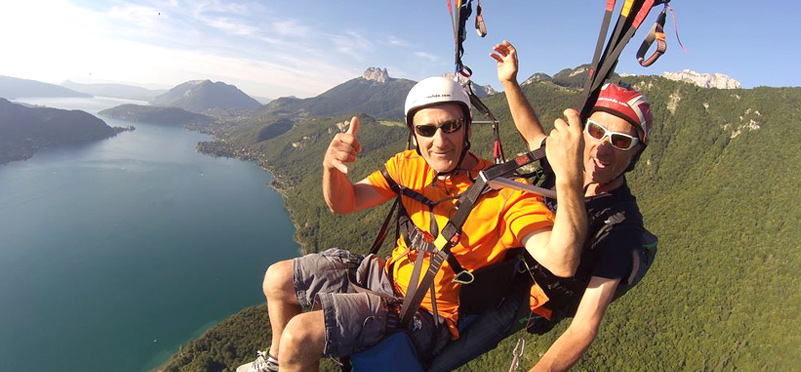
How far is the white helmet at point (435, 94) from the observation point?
2730mm

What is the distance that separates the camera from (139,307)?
45.8 m

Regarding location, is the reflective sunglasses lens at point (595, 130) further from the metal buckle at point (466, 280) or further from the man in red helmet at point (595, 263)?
the metal buckle at point (466, 280)

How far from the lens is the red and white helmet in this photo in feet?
7.95

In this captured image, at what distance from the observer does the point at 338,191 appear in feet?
8.92

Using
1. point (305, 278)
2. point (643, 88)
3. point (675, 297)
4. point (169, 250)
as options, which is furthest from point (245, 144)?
point (305, 278)

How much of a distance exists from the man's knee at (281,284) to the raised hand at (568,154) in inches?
89.5

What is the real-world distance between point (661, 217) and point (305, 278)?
7044 centimetres

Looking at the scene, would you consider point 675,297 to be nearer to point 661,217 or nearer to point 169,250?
point 661,217

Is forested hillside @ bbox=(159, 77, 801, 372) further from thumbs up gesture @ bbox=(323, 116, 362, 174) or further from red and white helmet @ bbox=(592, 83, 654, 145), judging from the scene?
thumbs up gesture @ bbox=(323, 116, 362, 174)

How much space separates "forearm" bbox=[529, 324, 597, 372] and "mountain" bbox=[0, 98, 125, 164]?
146140 millimetres

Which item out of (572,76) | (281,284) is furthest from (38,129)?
(572,76)

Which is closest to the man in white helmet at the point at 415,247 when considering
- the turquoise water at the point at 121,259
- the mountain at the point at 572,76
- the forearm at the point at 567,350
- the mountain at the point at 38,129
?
the forearm at the point at 567,350

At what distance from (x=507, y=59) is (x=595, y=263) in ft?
6.43

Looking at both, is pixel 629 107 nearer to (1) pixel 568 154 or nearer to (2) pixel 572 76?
(1) pixel 568 154
